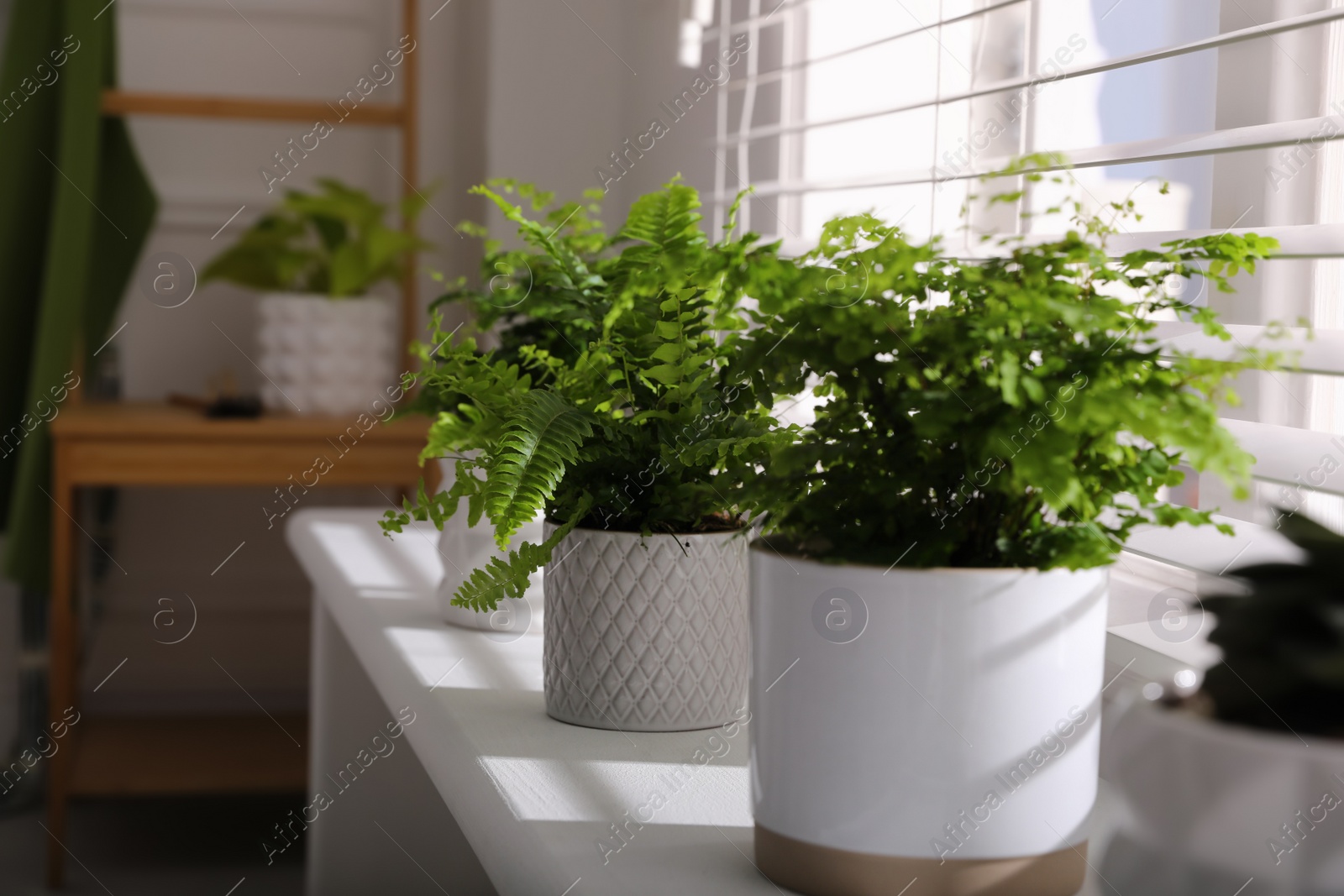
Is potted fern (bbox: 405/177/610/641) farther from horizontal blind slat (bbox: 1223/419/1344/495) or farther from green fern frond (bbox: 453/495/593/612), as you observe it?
horizontal blind slat (bbox: 1223/419/1344/495)

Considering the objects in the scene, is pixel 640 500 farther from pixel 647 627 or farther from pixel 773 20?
pixel 773 20

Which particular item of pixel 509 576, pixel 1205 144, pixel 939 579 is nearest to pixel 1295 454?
pixel 1205 144

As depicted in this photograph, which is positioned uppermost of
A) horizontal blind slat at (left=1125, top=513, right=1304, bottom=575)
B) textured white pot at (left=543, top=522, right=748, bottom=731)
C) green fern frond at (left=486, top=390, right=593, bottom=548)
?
green fern frond at (left=486, top=390, right=593, bottom=548)

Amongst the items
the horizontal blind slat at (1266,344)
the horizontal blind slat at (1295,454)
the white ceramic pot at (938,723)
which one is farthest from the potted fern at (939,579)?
the horizontal blind slat at (1295,454)

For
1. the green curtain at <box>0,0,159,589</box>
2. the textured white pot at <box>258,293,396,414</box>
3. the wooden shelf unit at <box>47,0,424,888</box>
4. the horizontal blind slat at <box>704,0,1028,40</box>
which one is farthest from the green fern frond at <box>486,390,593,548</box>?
the green curtain at <box>0,0,159,589</box>

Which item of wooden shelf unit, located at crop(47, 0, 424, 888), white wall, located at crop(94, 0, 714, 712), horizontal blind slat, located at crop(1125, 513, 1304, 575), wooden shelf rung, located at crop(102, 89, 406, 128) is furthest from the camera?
white wall, located at crop(94, 0, 714, 712)

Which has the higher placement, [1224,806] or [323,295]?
[323,295]

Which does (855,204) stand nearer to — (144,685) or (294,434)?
(294,434)

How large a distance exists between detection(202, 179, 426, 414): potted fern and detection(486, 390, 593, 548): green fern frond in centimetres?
148

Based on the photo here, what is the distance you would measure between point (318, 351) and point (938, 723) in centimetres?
179

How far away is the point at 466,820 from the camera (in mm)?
657

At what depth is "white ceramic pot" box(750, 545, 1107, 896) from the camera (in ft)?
1.61

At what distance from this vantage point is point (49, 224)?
2131mm

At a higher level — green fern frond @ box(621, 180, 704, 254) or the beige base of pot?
green fern frond @ box(621, 180, 704, 254)
